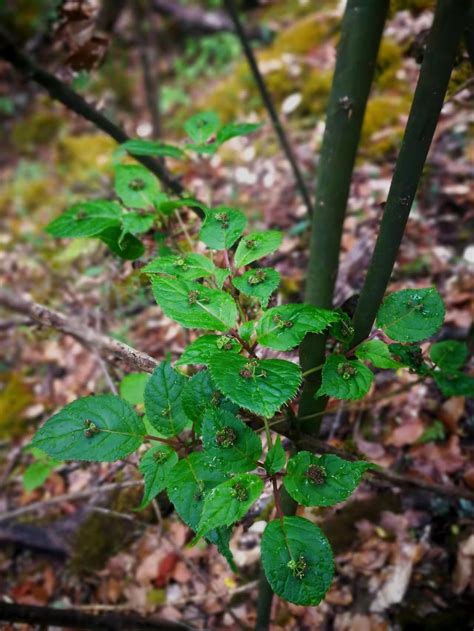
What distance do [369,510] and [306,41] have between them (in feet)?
15.6

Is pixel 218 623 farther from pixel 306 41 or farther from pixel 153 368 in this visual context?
pixel 306 41

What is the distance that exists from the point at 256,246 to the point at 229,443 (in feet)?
1.53

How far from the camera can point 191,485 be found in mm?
1040

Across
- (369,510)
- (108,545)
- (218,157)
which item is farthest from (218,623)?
(218,157)

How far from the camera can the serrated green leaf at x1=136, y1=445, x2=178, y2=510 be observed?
108 cm

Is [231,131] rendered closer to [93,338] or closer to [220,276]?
[220,276]

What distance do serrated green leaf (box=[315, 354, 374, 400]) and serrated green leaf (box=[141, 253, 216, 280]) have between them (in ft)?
1.18

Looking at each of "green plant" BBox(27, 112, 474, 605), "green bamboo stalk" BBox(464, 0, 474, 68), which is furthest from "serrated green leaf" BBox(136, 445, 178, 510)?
"green bamboo stalk" BBox(464, 0, 474, 68)

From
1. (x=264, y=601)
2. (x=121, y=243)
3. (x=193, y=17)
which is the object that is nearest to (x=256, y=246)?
(x=121, y=243)

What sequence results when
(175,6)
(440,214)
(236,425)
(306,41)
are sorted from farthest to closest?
(175,6), (306,41), (440,214), (236,425)

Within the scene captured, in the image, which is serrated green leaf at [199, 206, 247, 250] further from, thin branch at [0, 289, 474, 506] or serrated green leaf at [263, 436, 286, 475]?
serrated green leaf at [263, 436, 286, 475]

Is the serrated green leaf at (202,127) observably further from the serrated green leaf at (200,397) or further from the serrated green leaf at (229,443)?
the serrated green leaf at (229,443)

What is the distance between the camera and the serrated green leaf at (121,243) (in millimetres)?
1418

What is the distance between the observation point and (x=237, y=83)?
16.7 feet
